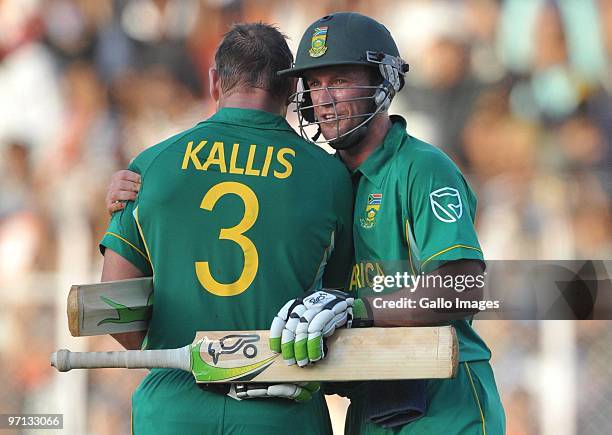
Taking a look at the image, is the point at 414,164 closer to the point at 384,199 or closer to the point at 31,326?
the point at 384,199

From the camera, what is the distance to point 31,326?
6336 mm

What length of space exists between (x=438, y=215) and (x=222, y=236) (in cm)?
55

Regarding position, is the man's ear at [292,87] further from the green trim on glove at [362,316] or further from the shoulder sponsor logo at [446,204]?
the green trim on glove at [362,316]

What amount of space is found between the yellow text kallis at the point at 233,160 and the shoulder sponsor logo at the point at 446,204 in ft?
1.27

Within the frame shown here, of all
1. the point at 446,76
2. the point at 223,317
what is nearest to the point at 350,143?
the point at 223,317

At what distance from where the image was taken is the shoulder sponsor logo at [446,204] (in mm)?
2588

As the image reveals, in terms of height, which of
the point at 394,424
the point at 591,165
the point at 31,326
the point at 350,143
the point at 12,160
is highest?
the point at 12,160

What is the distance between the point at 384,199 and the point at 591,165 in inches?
153

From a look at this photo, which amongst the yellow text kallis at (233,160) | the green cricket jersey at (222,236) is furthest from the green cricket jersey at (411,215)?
the yellow text kallis at (233,160)

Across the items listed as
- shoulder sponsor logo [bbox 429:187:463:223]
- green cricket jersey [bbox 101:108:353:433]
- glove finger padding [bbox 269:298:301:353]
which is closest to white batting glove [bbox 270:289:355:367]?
glove finger padding [bbox 269:298:301:353]

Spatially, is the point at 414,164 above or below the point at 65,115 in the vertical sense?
below

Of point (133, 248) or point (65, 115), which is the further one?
point (65, 115)

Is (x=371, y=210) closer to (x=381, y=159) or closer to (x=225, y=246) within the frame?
(x=381, y=159)

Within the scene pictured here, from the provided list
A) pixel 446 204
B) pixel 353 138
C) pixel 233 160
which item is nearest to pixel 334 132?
pixel 353 138
